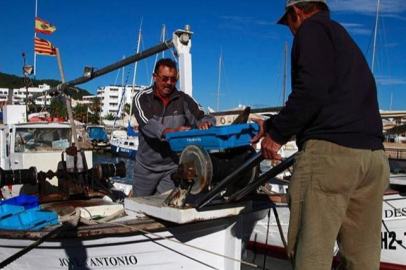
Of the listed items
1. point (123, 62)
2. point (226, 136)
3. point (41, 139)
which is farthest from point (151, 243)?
point (41, 139)

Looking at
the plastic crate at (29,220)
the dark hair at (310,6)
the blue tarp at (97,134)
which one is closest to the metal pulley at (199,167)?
the dark hair at (310,6)

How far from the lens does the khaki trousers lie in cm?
290

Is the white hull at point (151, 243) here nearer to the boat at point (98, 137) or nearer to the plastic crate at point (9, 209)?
the plastic crate at point (9, 209)

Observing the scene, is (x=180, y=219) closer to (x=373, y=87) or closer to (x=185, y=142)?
(x=185, y=142)

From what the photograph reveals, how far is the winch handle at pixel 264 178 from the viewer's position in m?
3.71

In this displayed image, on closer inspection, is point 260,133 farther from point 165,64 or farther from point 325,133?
point 165,64

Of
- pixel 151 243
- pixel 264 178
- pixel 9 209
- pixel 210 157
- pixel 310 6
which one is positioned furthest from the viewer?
pixel 9 209

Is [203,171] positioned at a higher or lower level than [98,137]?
higher

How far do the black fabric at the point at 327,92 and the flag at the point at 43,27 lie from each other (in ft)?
35.1

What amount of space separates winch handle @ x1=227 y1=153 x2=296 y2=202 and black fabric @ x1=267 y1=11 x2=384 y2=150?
61 centimetres

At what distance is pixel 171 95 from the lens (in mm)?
5344

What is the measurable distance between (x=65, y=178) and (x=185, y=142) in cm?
382

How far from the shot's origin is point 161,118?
17.1 feet

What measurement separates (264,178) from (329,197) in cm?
111
